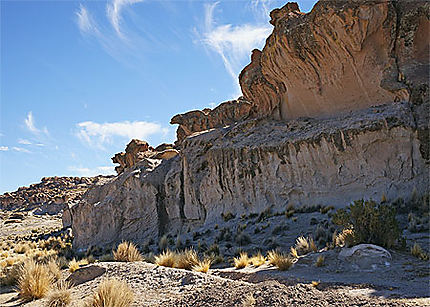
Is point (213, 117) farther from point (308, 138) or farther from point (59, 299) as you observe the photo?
point (59, 299)

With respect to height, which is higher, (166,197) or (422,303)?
(166,197)

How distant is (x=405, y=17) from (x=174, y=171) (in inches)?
657

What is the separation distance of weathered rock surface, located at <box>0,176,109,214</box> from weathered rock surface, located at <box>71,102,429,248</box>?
987 inches

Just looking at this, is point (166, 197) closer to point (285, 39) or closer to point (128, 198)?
point (128, 198)

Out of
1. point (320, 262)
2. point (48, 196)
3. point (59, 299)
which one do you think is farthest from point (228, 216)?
point (48, 196)

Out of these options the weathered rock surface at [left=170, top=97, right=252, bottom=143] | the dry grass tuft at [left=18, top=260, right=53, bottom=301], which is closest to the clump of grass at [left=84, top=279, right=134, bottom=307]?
the dry grass tuft at [left=18, top=260, right=53, bottom=301]

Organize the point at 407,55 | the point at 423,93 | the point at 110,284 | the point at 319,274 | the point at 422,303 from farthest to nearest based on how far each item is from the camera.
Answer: the point at 407,55 → the point at 423,93 → the point at 319,274 → the point at 110,284 → the point at 422,303

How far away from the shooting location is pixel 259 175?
70.2ft

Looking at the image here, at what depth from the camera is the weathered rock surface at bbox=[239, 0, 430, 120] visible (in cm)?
1816

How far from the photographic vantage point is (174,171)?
2592 centimetres

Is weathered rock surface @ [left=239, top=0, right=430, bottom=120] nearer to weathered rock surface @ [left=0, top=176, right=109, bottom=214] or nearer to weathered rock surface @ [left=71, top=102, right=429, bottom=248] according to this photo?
weathered rock surface @ [left=71, top=102, right=429, bottom=248]

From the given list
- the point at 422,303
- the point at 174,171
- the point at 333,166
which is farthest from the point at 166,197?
the point at 422,303

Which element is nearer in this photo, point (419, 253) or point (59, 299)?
point (59, 299)

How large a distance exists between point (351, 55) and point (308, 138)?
500 cm
